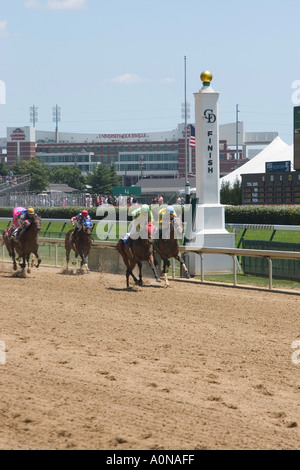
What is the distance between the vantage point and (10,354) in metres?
7.95

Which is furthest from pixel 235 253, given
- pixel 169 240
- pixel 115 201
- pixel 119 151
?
pixel 119 151

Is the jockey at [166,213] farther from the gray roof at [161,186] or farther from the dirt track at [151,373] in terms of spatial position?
the gray roof at [161,186]

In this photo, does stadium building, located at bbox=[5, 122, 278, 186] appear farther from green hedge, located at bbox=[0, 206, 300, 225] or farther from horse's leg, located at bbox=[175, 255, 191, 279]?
horse's leg, located at bbox=[175, 255, 191, 279]

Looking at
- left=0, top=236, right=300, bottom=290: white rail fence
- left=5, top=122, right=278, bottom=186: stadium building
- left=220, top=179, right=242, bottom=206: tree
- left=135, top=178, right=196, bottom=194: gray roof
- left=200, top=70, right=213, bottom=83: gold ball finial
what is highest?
left=5, top=122, right=278, bottom=186: stadium building

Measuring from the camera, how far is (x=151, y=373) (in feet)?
23.2

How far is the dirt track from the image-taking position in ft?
17.0

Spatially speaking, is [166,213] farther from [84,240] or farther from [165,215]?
[84,240]

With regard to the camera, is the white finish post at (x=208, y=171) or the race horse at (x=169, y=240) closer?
the race horse at (x=169, y=240)

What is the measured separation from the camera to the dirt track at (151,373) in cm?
518

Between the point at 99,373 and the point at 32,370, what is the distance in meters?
0.63

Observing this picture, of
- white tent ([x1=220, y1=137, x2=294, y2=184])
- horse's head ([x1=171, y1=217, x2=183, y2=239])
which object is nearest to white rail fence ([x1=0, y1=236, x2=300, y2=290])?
horse's head ([x1=171, y1=217, x2=183, y2=239])

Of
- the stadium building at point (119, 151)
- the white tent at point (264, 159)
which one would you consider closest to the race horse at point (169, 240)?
the white tent at point (264, 159)
